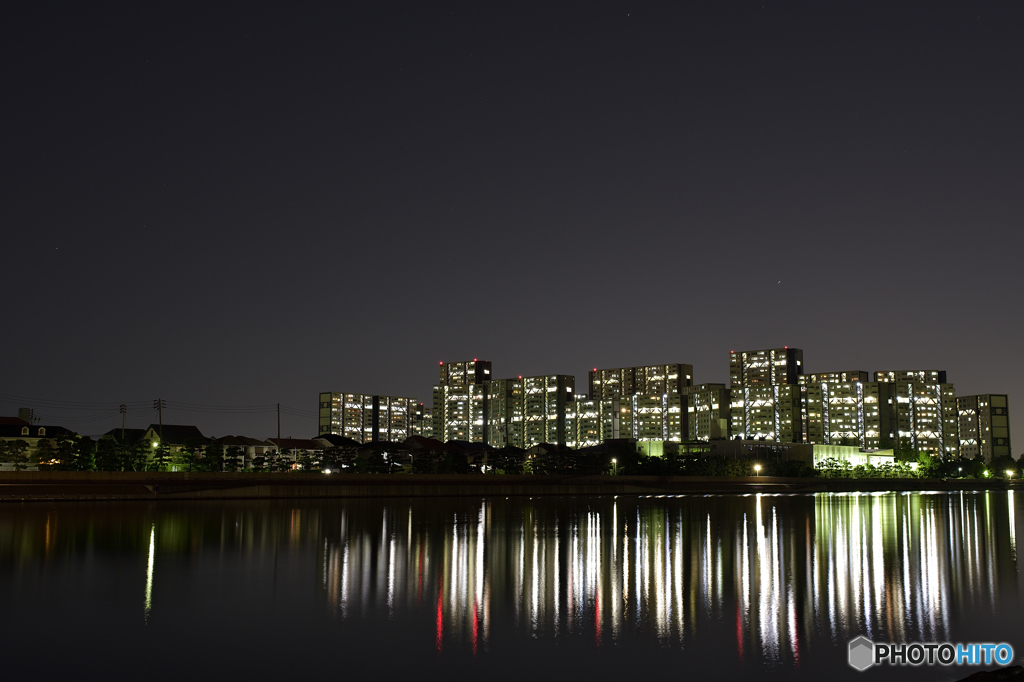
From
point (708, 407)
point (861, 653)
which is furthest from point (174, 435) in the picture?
point (708, 407)

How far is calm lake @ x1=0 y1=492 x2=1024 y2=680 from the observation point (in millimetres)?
11969

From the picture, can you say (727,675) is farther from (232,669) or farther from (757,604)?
(232,669)

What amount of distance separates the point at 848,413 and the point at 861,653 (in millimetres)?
187038

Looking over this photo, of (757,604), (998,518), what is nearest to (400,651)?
(757,604)

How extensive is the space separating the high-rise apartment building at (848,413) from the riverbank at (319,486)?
99635 mm

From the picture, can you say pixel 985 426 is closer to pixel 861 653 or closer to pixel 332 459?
pixel 332 459

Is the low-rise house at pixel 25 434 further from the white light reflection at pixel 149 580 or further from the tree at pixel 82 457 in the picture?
the white light reflection at pixel 149 580

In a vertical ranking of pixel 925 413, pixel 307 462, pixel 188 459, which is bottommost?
pixel 307 462

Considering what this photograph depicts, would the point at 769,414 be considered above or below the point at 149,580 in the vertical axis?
above

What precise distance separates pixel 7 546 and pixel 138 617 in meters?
14.1

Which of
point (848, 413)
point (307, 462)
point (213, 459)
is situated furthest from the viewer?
point (848, 413)

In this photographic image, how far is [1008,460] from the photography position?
176 meters

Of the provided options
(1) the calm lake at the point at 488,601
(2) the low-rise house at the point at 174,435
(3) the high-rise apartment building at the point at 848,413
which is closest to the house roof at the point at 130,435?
(2) the low-rise house at the point at 174,435

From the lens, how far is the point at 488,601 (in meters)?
16.3
